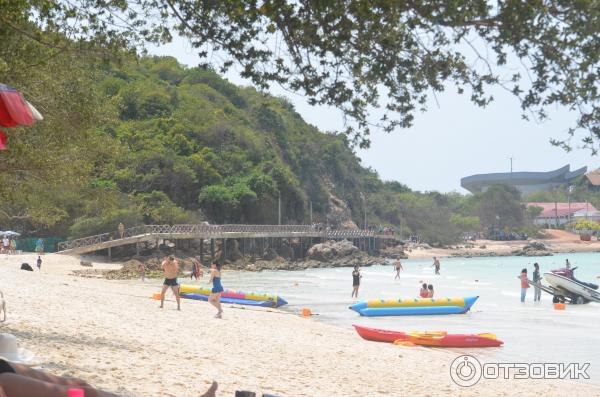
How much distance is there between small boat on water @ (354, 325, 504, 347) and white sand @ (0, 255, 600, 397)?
0.37 meters

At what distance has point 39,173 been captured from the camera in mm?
13531

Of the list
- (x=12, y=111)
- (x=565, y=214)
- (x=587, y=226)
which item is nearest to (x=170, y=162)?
(x=12, y=111)

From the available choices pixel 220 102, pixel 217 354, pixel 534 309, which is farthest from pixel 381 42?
pixel 220 102

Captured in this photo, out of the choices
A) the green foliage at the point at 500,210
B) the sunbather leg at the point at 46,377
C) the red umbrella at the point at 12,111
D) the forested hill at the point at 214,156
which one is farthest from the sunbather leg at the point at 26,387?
the green foliage at the point at 500,210

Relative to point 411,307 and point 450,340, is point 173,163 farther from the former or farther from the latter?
point 450,340

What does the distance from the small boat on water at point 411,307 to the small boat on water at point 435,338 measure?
5737mm

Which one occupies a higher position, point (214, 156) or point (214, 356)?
point (214, 156)

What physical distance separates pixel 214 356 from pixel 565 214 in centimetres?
13921

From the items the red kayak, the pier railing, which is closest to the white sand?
the red kayak

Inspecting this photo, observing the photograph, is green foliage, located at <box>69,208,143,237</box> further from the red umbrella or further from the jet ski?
the red umbrella

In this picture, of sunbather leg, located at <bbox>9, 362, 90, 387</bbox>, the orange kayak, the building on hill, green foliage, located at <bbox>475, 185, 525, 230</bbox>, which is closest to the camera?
sunbather leg, located at <bbox>9, 362, 90, 387</bbox>

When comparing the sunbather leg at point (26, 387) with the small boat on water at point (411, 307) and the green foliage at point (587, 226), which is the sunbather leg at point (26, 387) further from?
the green foliage at point (587, 226)

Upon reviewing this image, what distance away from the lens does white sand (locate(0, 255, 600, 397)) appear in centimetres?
899

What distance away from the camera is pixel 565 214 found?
14088 cm
